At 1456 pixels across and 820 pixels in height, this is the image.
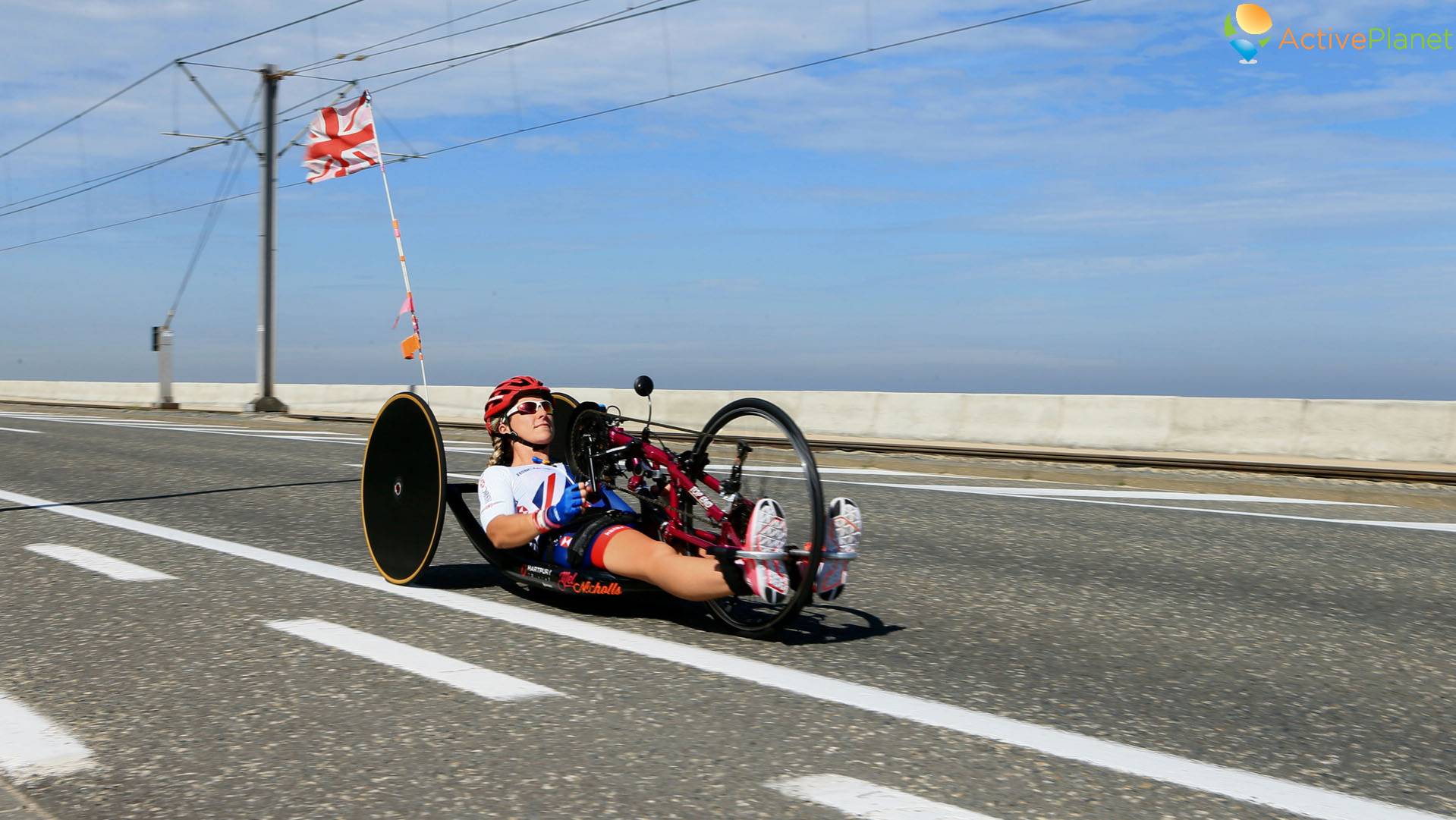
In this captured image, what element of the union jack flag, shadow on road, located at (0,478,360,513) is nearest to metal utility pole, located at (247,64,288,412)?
the union jack flag

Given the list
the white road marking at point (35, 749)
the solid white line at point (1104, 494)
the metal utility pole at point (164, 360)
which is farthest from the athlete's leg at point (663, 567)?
the metal utility pole at point (164, 360)

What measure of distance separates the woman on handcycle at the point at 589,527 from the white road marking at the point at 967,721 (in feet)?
0.83

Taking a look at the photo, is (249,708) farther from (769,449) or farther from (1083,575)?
(1083,575)

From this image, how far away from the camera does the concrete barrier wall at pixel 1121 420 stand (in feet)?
53.3

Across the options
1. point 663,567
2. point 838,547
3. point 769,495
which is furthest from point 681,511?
point 838,547

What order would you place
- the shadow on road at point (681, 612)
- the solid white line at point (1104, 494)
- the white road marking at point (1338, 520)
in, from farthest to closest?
the solid white line at point (1104, 494), the white road marking at point (1338, 520), the shadow on road at point (681, 612)

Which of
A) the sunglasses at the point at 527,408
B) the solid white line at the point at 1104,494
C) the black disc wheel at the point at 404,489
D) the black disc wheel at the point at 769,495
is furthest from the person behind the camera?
the solid white line at the point at 1104,494

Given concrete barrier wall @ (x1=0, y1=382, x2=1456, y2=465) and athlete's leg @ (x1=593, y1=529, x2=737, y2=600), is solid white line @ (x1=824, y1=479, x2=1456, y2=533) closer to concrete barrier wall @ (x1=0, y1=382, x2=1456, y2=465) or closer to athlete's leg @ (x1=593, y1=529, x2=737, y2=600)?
concrete barrier wall @ (x1=0, y1=382, x2=1456, y2=465)

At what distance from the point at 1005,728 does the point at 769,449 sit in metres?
1.92

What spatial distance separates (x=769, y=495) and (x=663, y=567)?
1.78ft

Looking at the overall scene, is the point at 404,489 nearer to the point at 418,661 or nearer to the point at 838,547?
the point at 418,661

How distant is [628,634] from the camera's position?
5.16 meters

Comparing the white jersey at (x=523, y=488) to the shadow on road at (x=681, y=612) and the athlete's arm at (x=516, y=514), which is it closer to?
the athlete's arm at (x=516, y=514)

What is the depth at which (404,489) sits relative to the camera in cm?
617
